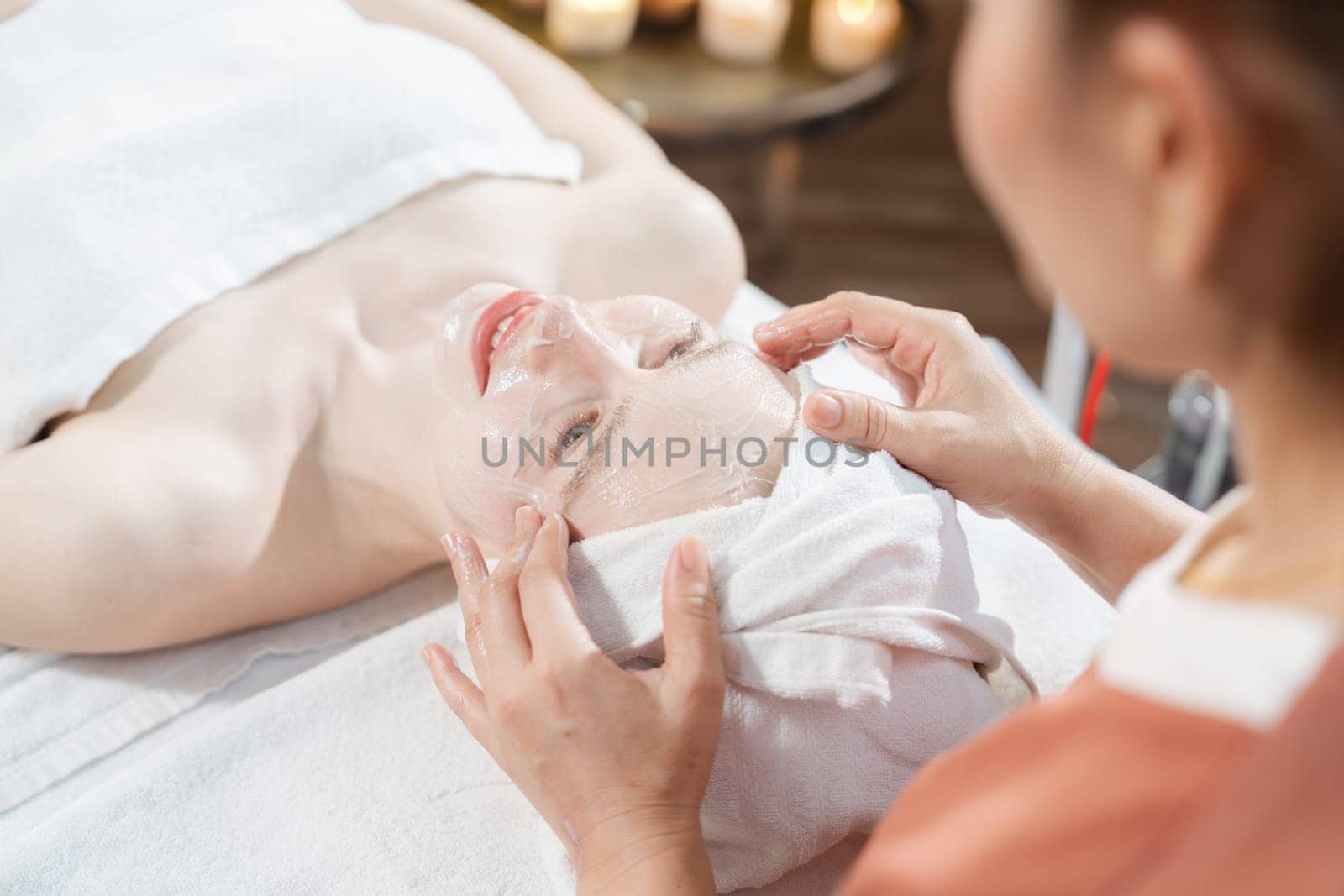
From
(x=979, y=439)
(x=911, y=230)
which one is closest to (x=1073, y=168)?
(x=979, y=439)

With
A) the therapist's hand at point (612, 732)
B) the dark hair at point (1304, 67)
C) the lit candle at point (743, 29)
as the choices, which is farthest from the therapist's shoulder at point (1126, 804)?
the lit candle at point (743, 29)

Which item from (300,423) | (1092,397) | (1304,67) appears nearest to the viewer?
(1304,67)

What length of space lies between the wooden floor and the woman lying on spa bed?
1.20 m

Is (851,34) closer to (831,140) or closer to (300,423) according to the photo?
(831,140)

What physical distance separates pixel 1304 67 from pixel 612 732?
0.61 metres

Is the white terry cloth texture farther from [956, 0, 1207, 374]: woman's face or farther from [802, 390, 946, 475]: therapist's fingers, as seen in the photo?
[956, 0, 1207, 374]: woman's face

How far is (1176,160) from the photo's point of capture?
0.48m

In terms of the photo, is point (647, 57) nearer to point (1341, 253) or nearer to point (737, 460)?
point (737, 460)

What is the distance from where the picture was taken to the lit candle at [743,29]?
2.16 metres

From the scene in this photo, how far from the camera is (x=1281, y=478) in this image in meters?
0.53

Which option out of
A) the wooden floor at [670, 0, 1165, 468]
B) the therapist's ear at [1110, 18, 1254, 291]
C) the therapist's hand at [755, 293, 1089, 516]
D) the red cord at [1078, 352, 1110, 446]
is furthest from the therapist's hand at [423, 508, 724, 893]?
the wooden floor at [670, 0, 1165, 468]

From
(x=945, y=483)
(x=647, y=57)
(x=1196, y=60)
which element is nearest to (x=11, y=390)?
(x=945, y=483)

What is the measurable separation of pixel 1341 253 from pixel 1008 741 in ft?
0.84

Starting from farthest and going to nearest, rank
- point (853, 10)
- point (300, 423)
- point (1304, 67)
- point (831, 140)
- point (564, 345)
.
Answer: point (831, 140), point (853, 10), point (300, 423), point (564, 345), point (1304, 67)
